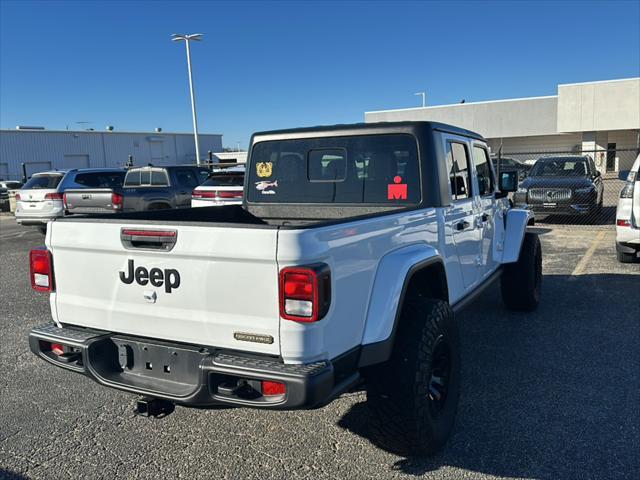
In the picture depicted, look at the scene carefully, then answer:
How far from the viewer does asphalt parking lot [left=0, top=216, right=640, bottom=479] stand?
3.00 meters

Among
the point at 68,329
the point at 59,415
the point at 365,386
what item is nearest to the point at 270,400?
the point at 365,386

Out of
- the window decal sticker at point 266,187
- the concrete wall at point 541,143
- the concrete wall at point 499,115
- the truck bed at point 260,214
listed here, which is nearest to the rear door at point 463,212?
the truck bed at point 260,214

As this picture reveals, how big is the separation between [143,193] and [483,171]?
8.90 metres

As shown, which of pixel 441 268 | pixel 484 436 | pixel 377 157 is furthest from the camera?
pixel 377 157

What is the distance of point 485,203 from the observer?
4.69 m

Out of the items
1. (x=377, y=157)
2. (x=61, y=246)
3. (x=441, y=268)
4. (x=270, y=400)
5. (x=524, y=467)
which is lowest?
(x=524, y=467)

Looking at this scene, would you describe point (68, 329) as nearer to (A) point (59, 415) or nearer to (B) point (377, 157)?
(A) point (59, 415)

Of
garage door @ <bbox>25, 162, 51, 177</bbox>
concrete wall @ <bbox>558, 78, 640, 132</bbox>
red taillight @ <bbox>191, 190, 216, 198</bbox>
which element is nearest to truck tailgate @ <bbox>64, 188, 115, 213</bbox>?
red taillight @ <bbox>191, 190, 216, 198</bbox>

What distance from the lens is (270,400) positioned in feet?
8.02

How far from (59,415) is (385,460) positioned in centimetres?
226

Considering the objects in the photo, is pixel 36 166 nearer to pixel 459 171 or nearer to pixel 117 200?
pixel 117 200

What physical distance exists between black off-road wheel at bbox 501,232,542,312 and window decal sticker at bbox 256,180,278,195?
2606 mm

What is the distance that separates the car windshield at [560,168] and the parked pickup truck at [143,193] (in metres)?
8.46

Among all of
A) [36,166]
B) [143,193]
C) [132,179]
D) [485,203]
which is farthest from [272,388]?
[36,166]
